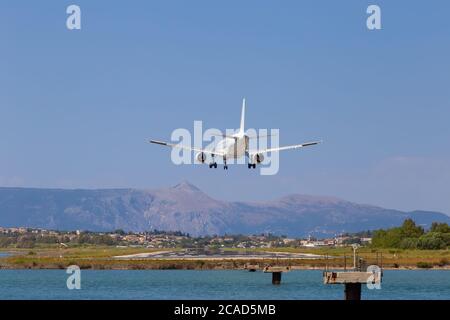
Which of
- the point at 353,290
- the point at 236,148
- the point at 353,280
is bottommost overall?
the point at 353,290

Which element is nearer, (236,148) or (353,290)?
(236,148)

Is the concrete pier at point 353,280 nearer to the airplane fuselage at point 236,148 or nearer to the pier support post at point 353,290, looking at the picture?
the pier support post at point 353,290

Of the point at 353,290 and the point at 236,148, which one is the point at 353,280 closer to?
the point at 353,290

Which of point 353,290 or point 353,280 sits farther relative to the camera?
point 353,290

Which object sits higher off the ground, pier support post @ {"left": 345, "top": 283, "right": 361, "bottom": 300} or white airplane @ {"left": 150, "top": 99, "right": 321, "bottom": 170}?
white airplane @ {"left": 150, "top": 99, "right": 321, "bottom": 170}

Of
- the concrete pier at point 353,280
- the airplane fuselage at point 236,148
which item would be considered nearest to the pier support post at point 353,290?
the concrete pier at point 353,280

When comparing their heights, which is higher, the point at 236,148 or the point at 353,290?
the point at 236,148

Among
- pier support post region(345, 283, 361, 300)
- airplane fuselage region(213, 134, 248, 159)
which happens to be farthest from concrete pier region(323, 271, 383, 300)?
airplane fuselage region(213, 134, 248, 159)

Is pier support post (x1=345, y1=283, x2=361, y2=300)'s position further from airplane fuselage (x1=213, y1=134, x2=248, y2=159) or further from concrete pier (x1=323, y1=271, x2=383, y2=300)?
airplane fuselage (x1=213, y1=134, x2=248, y2=159)

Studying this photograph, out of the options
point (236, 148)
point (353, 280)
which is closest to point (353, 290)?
point (353, 280)
